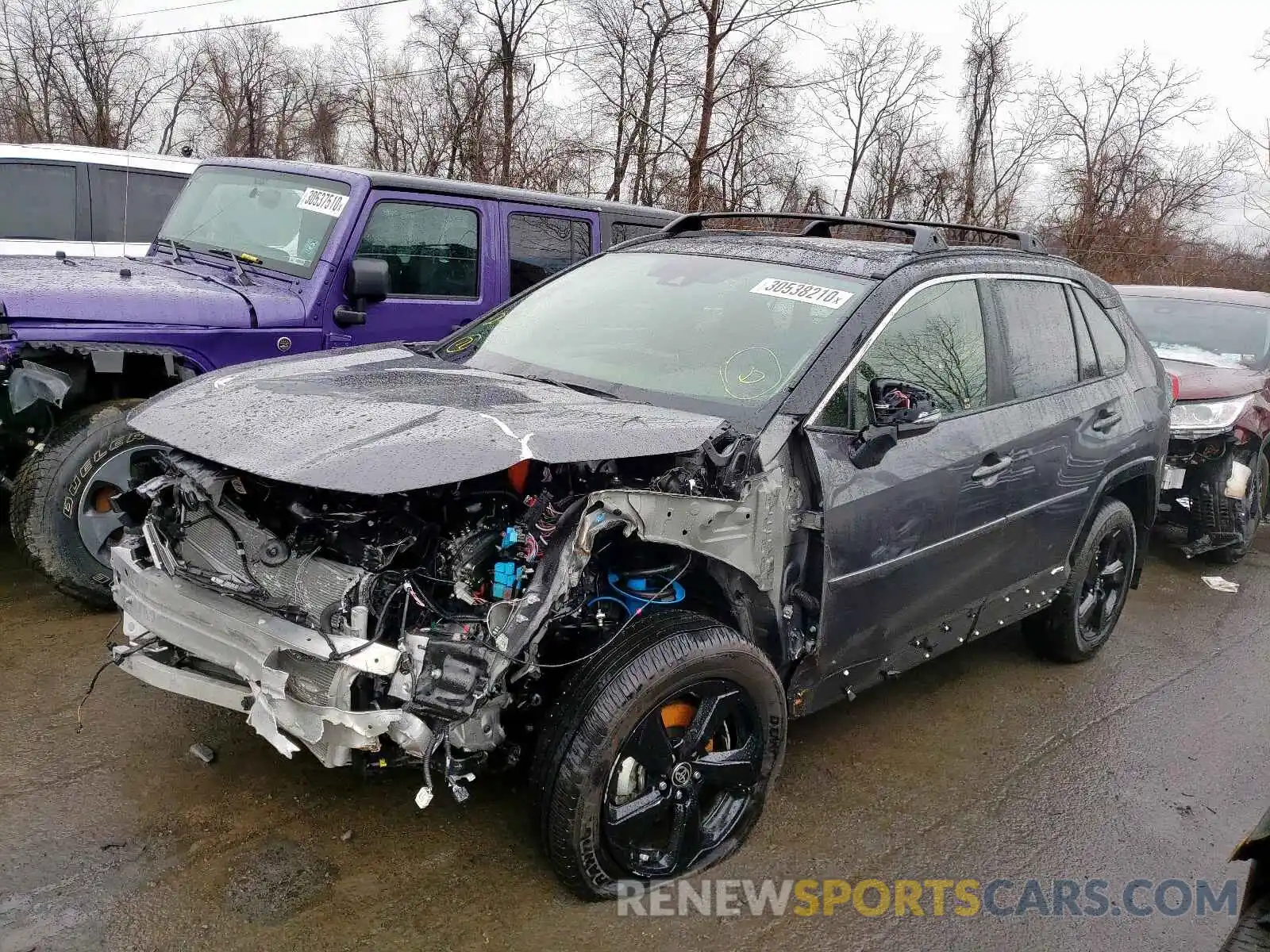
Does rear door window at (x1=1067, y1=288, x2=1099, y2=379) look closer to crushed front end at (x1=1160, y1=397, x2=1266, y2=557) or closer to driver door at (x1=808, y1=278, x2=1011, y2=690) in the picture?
driver door at (x1=808, y1=278, x2=1011, y2=690)

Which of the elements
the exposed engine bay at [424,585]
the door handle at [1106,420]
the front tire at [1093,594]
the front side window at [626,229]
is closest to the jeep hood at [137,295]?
the exposed engine bay at [424,585]

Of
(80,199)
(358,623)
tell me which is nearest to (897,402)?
(358,623)

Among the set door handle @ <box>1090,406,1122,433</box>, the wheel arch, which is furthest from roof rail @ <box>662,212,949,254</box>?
the wheel arch

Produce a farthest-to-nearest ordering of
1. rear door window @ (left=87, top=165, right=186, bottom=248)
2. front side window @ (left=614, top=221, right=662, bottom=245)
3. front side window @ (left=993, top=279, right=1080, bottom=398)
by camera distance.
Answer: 1. rear door window @ (left=87, top=165, right=186, bottom=248)
2. front side window @ (left=614, top=221, right=662, bottom=245)
3. front side window @ (left=993, top=279, right=1080, bottom=398)

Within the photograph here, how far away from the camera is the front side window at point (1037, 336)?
3684mm

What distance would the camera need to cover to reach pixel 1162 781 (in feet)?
11.8

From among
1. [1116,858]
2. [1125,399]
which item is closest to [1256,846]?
[1116,858]

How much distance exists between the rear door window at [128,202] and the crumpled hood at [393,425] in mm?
5641

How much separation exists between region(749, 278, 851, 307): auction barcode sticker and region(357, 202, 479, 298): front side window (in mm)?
2826

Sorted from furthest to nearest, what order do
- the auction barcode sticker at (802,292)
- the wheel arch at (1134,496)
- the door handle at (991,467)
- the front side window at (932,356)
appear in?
the wheel arch at (1134,496) < the door handle at (991,467) < the auction barcode sticker at (802,292) < the front side window at (932,356)

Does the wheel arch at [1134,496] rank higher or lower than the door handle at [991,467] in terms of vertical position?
lower

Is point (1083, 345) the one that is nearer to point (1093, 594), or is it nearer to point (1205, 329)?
point (1093, 594)

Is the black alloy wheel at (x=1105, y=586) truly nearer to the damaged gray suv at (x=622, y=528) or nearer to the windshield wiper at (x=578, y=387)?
the damaged gray suv at (x=622, y=528)

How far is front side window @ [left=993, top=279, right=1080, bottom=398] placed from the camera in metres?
3.68
